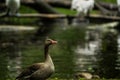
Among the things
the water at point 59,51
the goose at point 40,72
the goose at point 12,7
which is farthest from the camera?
the goose at point 12,7

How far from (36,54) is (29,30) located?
10925 mm

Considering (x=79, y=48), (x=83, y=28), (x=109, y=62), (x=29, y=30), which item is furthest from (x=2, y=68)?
(x=83, y=28)

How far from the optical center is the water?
1691cm

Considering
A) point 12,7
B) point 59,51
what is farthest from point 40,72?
point 12,7

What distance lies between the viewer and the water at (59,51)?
55.5 ft

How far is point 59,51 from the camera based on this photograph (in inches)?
867

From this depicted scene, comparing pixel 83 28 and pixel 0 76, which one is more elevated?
pixel 0 76

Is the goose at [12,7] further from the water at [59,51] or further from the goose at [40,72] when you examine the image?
the goose at [40,72]

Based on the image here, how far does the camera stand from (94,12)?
39.8m

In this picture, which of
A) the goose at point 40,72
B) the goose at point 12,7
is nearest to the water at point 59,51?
the goose at point 40,72

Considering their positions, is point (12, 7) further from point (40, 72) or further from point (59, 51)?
point (40, 72)

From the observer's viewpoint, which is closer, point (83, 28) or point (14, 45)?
point (14, 45)

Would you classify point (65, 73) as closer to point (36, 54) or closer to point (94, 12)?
point (36, 54)

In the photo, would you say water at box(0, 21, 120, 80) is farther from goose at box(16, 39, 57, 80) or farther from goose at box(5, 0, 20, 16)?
goose at box(5, 0, 20, 16)
